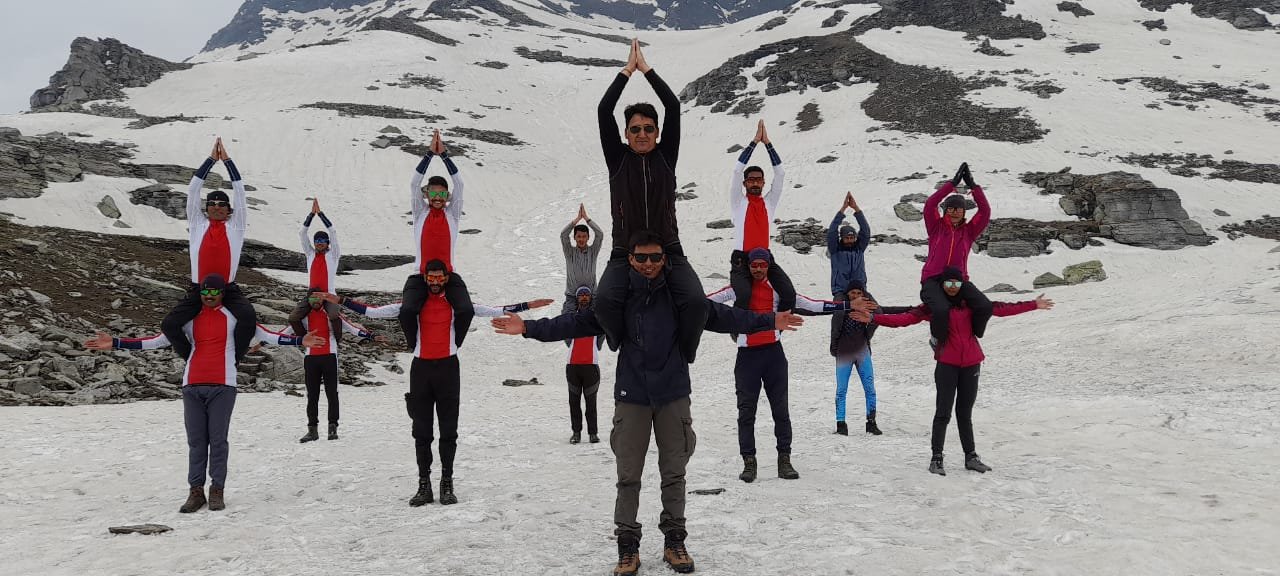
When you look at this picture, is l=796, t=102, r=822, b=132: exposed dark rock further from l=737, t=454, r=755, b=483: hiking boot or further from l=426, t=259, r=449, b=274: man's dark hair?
l=426, t=259, r=449, b=274: man's dark hair

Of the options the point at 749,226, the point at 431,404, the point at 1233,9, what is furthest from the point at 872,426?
the point at 1233,9

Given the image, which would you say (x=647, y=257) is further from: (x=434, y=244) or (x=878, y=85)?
(x=878, y=85)

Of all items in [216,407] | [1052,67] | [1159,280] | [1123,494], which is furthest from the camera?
[1052,67]

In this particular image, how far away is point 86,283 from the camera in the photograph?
15.3m

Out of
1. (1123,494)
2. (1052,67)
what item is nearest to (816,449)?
(1123,494)

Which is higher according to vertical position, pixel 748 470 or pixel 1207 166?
pixel 1207 166

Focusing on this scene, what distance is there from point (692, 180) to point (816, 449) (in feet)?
123

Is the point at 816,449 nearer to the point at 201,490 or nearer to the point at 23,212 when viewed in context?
the point at 201,490

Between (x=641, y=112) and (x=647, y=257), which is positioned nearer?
(x=647, y=257)

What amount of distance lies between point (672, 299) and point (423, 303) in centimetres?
273

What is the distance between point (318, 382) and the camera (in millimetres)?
8836

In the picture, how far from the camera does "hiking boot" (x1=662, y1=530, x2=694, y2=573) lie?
4.21m

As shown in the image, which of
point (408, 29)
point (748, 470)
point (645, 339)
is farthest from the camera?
point (408, 29)

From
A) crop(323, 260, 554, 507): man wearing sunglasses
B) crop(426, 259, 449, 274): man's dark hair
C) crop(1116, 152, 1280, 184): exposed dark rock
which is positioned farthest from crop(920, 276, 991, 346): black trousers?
crop(1116, 152, 1280, 184): exposed dark rock
